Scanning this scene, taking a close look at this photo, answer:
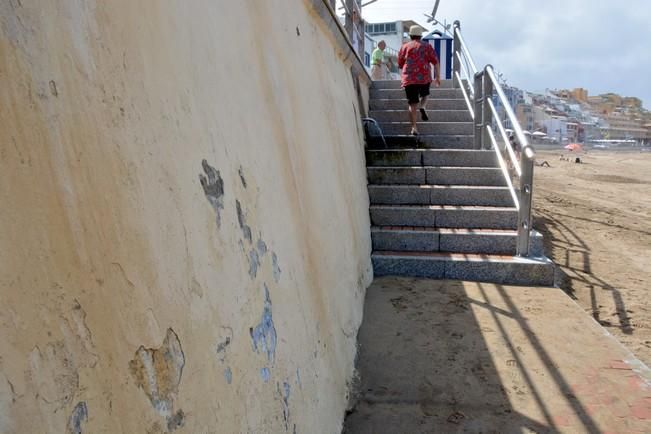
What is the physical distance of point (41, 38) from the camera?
2.82 feet

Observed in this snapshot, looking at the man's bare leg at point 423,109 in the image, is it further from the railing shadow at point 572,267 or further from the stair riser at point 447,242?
the stair riser at point 447,242

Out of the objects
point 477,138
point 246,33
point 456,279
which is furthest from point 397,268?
point 246,33

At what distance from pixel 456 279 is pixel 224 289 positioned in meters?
3.59

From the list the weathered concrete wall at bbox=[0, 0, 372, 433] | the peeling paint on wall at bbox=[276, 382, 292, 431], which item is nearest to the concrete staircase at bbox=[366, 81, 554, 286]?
the weathered concrete wall at bbox=[0, 0, 372, 433]

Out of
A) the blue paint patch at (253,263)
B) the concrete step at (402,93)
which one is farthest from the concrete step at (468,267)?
the concrete step at (402,93)

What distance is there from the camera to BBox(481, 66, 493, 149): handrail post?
6.09m

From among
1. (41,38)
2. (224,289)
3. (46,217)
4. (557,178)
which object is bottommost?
(557,178)

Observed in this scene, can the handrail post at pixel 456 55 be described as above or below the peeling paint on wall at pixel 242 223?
above

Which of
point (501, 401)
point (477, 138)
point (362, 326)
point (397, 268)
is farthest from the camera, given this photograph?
point (477, 138)

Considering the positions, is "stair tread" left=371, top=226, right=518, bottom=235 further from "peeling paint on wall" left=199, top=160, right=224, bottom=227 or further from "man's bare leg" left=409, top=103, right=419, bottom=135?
"peeling paint on wall" left=199, top=160, right=224, bottom=227

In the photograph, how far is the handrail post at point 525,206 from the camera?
14.2ft

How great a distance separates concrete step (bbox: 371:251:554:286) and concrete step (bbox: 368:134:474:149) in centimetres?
227

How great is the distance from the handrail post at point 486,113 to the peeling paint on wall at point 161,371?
5781mm

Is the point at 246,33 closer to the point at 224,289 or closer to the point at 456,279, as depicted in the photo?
the point at 224,289
